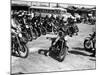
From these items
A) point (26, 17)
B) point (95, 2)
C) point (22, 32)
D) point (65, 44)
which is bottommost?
point (65, 44)

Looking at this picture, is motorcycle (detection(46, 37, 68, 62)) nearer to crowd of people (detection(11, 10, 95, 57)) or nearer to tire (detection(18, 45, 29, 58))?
crowd of people (detection(11, 10, 95, 57))

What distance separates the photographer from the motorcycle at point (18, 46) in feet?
6.80

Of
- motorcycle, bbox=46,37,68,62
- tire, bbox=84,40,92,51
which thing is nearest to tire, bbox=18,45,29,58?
motorcycle, bbox=46,37,68,62

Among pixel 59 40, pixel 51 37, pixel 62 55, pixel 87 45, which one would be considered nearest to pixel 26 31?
pixel 51 37

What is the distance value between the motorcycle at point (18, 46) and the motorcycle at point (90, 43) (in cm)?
78

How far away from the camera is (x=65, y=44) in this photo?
231 cm

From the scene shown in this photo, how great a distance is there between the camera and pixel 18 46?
212 centimetres

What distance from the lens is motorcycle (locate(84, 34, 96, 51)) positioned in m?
2.38

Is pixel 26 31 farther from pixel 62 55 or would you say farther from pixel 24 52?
pixel 62 55

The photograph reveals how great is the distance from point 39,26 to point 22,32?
0.72 feet

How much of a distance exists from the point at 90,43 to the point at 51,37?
54 cm

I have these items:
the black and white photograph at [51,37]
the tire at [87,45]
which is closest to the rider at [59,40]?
the black and white photograph at [51,37]
